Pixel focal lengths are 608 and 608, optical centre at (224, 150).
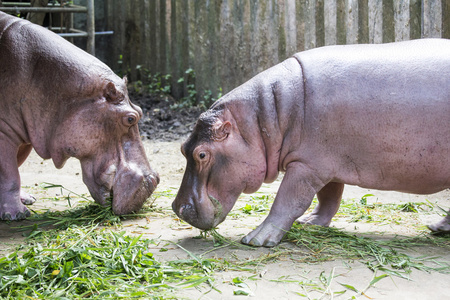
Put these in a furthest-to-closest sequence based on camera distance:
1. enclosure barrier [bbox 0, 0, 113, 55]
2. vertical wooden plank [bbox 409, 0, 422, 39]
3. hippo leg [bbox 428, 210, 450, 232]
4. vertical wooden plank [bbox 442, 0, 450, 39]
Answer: enclosure barrier [bbox 0, 0, 113, 55], vertical wooden plank [bbox 409, 0, 422, 39], vertical wooden plank [bbox 442, 0, 450, 39], hippo leg [bbox 428, 210, 450, 232]

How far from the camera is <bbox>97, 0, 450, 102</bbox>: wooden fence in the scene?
233 inches

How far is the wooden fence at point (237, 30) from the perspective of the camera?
5906 millimetres

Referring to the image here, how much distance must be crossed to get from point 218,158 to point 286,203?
47 cm

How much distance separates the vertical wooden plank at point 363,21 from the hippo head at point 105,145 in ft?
9.47

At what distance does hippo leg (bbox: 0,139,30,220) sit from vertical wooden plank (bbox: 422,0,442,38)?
12.1ft

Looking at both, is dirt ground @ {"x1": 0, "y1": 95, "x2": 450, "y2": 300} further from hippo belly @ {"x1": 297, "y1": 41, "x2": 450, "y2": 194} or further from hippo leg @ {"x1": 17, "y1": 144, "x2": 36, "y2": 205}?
hippo belly @ {"x1": 297, "y1": 41, "x2": 450, "y2": 194}

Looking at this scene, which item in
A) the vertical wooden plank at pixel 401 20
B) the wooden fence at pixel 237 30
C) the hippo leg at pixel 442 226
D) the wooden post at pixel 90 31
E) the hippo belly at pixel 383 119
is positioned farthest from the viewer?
the wooden post at pixel 90 31

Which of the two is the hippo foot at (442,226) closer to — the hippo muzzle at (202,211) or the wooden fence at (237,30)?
the hippo muzzle at (202,211)

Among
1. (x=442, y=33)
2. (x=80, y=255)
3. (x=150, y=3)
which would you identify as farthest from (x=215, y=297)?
(x=150, y=3)

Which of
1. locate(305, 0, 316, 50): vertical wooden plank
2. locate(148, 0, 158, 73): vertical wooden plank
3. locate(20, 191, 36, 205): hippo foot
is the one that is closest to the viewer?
locate(20, 191, 36, 205): hippo foot

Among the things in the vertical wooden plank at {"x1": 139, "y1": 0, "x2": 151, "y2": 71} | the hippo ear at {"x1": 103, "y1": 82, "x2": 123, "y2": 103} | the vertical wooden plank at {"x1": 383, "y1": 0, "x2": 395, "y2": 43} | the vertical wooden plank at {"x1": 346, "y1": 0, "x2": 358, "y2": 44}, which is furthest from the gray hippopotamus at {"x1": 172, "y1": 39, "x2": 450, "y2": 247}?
the vertical wooden plank at {"x1": 139, "y1": 0, "x2": 151, "y2": 71}

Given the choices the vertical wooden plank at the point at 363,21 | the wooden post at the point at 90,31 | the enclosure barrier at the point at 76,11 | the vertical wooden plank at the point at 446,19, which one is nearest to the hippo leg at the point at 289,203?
the vertical wooden plank at the point at 446,19

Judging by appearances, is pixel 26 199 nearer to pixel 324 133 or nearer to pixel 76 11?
pixel 324 133

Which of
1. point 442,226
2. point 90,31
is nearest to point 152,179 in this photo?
point 442,226
